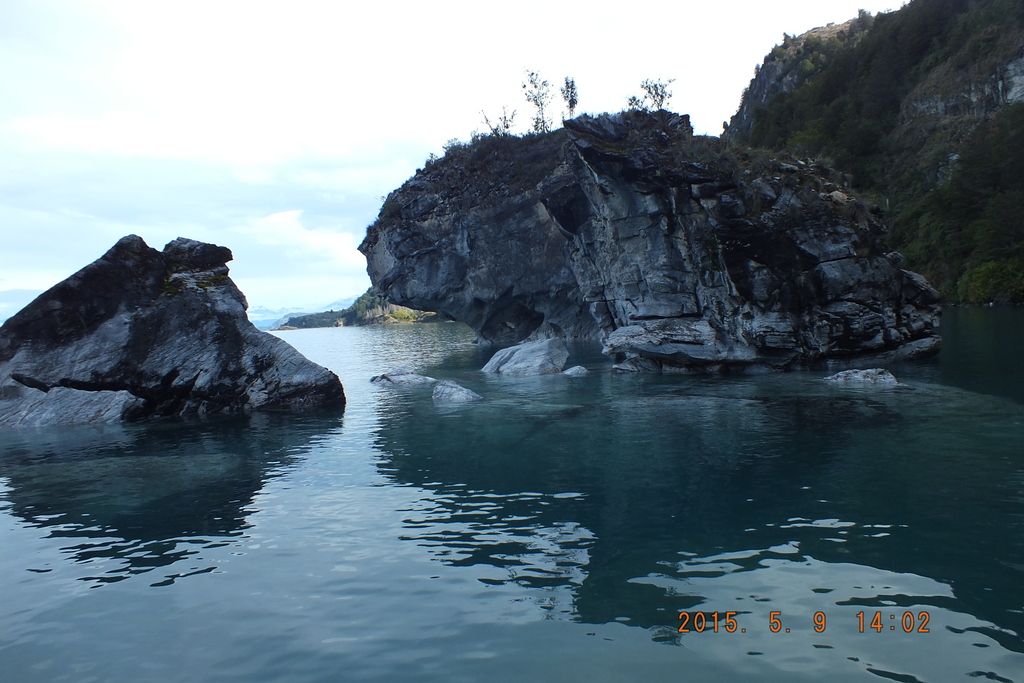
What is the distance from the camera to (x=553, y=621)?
6719 mm

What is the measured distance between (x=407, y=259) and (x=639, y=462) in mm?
50289

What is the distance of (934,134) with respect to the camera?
71438 mm

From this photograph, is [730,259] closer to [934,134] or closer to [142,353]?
[142,353]

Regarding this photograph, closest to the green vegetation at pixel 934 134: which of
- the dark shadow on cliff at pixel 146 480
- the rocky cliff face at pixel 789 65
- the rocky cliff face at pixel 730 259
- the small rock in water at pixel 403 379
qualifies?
the rocky cliff face at pixel 789 65

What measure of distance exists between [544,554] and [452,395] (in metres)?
17.6

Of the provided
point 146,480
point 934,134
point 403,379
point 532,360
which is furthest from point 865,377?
point 934,134

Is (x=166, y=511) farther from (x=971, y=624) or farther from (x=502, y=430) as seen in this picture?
(x=971, y=624)

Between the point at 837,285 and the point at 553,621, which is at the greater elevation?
the point at 837,285

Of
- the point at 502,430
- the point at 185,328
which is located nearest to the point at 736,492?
the point at 502,430

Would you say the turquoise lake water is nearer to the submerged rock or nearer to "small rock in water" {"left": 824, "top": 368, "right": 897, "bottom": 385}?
"small rock in water" {"left": 824, "top": 368, "right": 897, "bottom": 385}

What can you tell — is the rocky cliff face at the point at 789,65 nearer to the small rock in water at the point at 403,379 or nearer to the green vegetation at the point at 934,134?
the green vegetation at the point at 934,134

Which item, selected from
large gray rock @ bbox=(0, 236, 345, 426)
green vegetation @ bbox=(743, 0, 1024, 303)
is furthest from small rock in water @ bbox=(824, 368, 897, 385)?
green vegetation @ bbox=(743, 0, 1024, 303)

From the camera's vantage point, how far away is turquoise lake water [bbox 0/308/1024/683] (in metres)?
6.10

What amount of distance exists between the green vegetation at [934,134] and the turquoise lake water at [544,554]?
156ft
